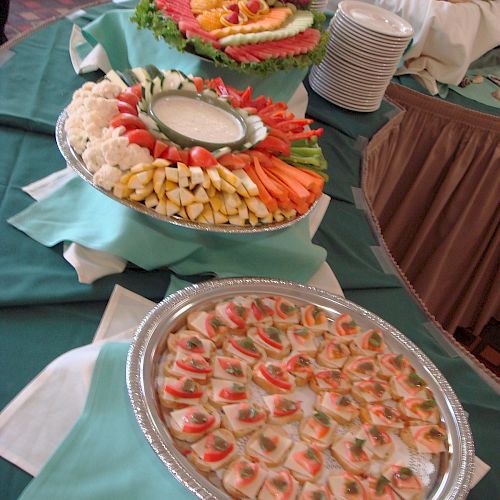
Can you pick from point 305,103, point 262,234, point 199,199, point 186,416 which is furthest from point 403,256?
point 186,416

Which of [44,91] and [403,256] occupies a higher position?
[44,91]

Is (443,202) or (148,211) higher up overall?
(148,211)

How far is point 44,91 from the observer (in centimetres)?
120

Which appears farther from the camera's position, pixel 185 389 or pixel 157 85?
pixel 157 85

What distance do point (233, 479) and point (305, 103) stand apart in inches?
42.2

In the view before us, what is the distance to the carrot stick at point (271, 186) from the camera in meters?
0.89

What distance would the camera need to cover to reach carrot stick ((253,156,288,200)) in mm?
886

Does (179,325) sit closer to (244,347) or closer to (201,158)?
(244,347)

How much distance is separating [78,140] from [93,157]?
0.06m

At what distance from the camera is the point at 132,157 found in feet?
2.72

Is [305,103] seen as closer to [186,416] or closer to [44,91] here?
[44,91]

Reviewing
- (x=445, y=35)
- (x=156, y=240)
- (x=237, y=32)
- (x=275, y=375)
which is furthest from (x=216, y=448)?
(x=445, y=35)

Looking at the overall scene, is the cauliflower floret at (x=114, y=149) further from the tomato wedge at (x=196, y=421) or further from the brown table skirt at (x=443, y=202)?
the brown table skirt at (x=443, y=202)

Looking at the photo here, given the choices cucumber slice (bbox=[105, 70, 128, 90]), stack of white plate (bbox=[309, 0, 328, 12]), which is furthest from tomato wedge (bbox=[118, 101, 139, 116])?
stack of white plate (bbox=[309, 0, 328, 12])
